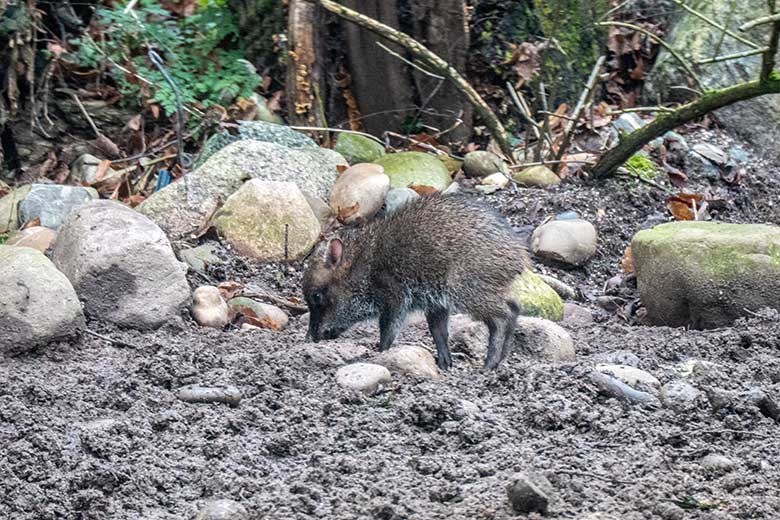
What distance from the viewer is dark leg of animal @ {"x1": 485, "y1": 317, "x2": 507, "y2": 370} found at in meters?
7.27

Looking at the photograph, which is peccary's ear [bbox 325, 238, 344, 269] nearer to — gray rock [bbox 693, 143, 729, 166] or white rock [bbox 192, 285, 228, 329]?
white rock [bbox 192, 285, 228, 329]

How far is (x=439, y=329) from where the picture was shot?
754 centimetres

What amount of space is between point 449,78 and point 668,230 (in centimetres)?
305

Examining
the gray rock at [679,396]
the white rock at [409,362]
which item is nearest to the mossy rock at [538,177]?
the white rock at [409,362]

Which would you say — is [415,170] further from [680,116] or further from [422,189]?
[680,116]

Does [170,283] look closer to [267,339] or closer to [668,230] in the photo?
[267,339]

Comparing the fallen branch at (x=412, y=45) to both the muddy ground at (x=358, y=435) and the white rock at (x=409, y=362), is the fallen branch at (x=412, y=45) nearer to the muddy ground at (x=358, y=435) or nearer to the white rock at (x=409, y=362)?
the muddy ground at (x=358, y=435)

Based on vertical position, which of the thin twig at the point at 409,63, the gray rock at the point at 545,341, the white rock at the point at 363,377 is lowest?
the gray rock at the point at 545,341

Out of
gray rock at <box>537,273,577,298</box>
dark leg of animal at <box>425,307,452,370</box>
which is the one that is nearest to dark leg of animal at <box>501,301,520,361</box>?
dark leg of animal at <box>425,307,452,370</box>

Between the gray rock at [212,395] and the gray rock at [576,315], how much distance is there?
3.40 metres

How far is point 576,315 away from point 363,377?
3.08 metres

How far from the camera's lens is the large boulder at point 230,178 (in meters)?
9.88

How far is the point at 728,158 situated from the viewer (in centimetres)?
1191

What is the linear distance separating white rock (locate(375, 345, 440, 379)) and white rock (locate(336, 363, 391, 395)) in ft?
1.01
